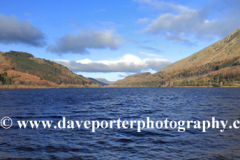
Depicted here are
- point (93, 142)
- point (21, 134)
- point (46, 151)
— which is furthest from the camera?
point (21, 134)

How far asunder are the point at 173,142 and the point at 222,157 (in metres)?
4.72

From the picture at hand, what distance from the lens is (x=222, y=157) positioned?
13820mm

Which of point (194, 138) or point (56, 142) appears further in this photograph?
point (194, 138)

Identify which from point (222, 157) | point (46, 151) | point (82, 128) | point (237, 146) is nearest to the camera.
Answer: point (222, 157)

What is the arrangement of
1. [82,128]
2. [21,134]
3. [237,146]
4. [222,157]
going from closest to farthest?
[222,157], [237,146], [21,134], [82,128]

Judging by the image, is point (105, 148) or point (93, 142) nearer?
point (105, 148)

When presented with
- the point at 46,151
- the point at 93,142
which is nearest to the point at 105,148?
the point at 93,142

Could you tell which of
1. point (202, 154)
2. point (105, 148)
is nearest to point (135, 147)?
point (105, 148)

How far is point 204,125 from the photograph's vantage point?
2494cm

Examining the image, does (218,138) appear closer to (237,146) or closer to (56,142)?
(237,146)

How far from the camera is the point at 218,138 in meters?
18.7

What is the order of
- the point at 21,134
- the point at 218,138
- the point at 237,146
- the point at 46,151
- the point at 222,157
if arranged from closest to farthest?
the point at 222,157, the point at 46,151, the point at 237,146, the point at 218,138, the point at 21,134

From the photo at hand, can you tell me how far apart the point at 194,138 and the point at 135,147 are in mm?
7354

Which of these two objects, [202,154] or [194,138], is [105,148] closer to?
[202,154]
